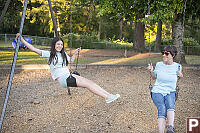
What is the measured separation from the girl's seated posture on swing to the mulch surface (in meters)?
0.61

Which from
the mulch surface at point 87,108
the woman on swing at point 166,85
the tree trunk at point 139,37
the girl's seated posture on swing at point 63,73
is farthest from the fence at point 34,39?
the woman on swing at point 166,85

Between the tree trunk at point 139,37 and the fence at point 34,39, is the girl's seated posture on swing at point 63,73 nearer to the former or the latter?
the tree trunk at point 139,37

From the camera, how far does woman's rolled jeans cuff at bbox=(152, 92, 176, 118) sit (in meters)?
3.24

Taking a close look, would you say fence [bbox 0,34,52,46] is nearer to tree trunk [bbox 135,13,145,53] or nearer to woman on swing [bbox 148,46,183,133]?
tree trunk [bbox 135,13,145,53]

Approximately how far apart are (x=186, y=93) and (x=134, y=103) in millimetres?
1777

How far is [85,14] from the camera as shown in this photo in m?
29.1

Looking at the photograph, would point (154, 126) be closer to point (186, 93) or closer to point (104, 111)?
point (104, 111)

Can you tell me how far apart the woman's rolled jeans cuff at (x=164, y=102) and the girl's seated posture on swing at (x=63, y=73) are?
1.92 ft

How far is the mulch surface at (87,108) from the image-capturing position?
3.88m

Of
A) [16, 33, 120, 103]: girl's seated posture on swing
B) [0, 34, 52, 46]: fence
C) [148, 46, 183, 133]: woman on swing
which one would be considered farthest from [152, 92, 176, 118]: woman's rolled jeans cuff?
[0, 34, 52, 46]: fence

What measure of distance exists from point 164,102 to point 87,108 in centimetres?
190

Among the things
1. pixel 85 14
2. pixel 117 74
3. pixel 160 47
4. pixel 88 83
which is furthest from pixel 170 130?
pixel 85 14

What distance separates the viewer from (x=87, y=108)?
485 centimetres

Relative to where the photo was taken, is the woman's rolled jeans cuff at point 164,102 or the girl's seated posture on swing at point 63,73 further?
the girl's seated posture on swing at point 63,73
